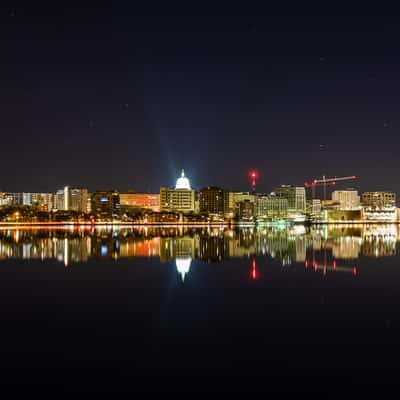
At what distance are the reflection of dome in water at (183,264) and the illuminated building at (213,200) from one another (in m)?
125

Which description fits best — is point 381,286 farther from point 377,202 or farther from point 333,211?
point 377,202

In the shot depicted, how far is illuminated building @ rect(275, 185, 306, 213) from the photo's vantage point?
15706cm

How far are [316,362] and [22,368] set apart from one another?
133 inches

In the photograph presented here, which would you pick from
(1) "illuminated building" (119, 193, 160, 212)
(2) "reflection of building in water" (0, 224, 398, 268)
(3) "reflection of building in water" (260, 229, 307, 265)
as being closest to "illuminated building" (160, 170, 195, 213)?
(1) "illuminated building" (119, 193, 160, 212)

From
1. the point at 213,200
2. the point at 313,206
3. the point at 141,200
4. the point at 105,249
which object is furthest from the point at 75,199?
the point at 105,249

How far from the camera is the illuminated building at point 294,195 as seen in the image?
157m

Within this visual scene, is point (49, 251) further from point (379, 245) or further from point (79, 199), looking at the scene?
point (79, 199)

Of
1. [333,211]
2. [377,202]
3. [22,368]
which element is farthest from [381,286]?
[377,202]

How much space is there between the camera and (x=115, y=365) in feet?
18.6

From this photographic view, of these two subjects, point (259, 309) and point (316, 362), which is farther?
point (259, 309)

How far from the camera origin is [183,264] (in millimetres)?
15992

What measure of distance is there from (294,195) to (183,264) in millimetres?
145726

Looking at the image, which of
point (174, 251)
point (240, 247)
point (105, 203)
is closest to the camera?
point (174, 251)

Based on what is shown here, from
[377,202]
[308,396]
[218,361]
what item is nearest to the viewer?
[308,396]
